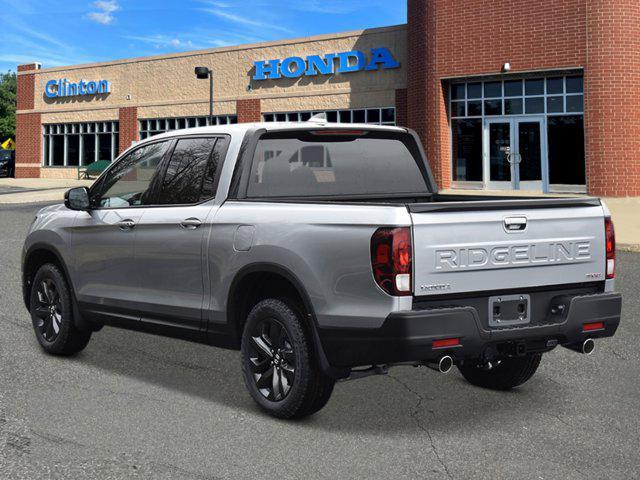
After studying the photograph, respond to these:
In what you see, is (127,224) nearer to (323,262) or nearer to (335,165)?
(335,165)

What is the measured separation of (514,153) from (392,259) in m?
24.6

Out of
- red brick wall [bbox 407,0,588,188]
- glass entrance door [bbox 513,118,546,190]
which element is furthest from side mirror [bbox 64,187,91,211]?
glass entrance door [bbox 513,118,546,190]

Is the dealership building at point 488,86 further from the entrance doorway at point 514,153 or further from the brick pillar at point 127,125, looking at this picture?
the brick pillar at point 127,125

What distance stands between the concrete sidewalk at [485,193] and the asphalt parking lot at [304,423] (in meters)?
11.2

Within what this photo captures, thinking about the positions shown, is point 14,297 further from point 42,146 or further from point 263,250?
point 42,146

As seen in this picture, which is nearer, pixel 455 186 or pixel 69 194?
pixel 69 194

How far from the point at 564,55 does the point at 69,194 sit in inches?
872

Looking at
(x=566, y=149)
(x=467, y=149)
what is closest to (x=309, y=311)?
(x=566, y=149)

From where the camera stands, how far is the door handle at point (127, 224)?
6.36 meters

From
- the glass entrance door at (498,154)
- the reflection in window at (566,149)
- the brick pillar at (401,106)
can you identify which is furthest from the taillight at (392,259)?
the brick pillar at (401,106)

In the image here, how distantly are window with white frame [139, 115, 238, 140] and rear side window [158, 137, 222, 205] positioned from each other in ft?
110

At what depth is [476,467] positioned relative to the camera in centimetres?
443

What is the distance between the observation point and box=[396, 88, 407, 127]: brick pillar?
108ft

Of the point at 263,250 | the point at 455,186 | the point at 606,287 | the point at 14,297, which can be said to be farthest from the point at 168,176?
the point at 455,186
